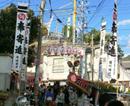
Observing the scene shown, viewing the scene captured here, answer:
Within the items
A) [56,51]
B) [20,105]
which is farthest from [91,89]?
[56,51]

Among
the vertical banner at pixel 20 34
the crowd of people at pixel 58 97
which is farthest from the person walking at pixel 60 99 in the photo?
the vertical banner at pixel 20 34

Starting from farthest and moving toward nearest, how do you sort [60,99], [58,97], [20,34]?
1. [58,97]
2. [60,99]
3. [20,34]

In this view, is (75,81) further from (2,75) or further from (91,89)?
(2,75)

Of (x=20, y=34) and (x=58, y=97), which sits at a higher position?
(x=20, y=34)

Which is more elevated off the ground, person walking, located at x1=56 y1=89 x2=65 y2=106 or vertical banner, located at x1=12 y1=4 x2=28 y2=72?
vertical banner, located at x1=12 y1=4 x2=28 y2=72

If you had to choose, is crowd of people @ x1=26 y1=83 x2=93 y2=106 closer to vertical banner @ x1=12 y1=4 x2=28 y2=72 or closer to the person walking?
the person walking

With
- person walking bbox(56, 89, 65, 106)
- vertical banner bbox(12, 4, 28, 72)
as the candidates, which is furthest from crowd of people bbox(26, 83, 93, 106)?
vertical banner bbox(12, 4, 28, 72)

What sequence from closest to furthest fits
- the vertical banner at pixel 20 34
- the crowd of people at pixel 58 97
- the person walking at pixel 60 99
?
the vertical banner at pixel 20 34
the crowd of people at pixel 58 97
the person walking at pixel 60 99

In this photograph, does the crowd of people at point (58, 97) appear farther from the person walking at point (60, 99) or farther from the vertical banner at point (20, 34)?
the vertical banner at point (20, 34)

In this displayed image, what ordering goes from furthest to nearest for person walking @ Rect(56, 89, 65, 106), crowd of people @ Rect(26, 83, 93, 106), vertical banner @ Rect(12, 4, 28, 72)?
person walking @ Rect(56, 89, 65, 106) → crowd of people @ Rect(26, 83, 93, 106) → vertical banner @ Rect(12, 4, 28, 72)

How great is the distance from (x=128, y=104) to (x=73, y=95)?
3.57 meters

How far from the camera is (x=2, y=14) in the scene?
43406mm

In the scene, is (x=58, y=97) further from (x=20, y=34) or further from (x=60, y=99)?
(x=20, y=34)

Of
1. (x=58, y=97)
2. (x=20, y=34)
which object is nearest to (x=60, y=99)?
(x=58, y=97)
